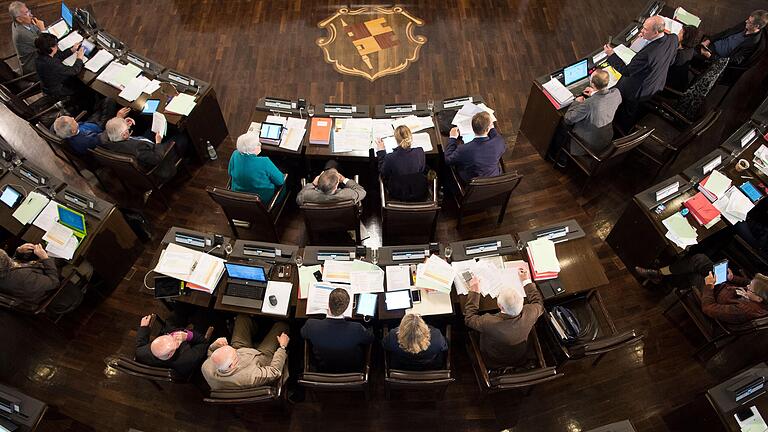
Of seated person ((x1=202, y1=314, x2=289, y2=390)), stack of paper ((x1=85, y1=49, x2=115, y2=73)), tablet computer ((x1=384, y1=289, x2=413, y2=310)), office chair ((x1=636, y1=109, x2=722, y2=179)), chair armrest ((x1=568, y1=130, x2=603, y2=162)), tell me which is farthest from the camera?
stack of paper ((x1=85, y1=49, x2=115, y2=73))

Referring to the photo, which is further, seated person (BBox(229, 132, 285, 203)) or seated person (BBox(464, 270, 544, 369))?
seated person (BBox(229, 132, 285, 203))

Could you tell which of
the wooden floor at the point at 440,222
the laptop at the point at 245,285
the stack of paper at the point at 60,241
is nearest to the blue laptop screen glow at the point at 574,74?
the wooden floor at the point at 440,222

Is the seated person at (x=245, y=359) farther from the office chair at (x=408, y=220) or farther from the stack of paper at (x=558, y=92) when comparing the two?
the stack of paper at (x=558, y=92)

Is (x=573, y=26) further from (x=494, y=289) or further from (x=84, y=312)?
(x=84, y=312)

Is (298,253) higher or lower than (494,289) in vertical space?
→ higher

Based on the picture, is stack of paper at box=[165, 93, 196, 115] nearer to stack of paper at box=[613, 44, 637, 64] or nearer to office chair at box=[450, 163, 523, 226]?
office chair at box=[450, 163, 523, 226]

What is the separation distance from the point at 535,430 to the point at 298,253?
286cm

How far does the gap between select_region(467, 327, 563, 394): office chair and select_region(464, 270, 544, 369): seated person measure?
7 centimetres

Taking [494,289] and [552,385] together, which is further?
[552,385]

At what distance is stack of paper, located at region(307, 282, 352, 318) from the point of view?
4.34 metres

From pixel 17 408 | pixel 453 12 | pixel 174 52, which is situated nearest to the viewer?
pixel 17 408

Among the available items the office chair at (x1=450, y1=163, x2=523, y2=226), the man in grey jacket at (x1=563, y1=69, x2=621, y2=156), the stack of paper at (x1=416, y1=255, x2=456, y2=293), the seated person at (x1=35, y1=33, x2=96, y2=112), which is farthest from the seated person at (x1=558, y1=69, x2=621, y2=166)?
the seated person at (x1=35, y1=33, x2=96, y2=112)

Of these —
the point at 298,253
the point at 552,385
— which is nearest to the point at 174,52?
the point at 298,253

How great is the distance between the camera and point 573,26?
8172 mm
